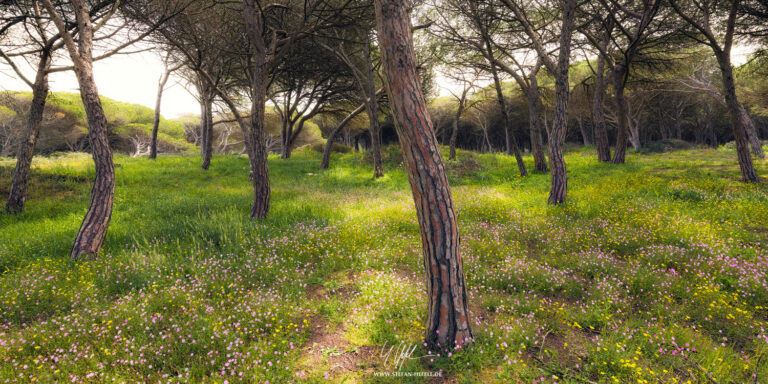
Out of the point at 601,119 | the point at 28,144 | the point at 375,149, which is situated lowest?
the point at 375,149

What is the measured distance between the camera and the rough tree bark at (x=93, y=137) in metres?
5.66

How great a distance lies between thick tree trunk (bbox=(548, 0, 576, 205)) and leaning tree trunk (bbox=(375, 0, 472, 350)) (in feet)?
22.4

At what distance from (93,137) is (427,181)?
6.80 metres

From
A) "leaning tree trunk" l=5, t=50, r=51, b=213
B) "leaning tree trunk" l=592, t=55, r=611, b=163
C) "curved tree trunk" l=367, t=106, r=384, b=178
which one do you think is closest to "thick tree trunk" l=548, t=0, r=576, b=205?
"curved tree trunk" l=367, t=106, r=384, b=178

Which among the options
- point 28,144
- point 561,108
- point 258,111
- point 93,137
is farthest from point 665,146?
point 28,144

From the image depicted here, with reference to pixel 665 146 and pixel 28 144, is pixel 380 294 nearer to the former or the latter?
pixel 28 144

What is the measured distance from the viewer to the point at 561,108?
835 cm

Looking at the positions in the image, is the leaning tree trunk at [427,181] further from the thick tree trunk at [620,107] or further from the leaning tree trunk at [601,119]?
the leaning tree trunk at [601,119]

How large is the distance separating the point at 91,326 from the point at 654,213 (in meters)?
10.6

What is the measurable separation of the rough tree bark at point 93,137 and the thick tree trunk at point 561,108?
421 inches

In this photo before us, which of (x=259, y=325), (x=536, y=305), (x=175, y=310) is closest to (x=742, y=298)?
(x=536, y=305)

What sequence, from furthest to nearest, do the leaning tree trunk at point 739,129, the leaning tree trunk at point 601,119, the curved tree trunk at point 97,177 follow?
the leaning tree trunk at point 601,119
the leaning tree trunk at point 739,129
the curved tree trunk at point 97,177

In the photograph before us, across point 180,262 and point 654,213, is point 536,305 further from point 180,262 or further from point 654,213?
point 180,262

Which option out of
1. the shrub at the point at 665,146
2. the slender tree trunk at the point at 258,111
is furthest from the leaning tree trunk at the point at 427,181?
the shrub at the point at 665,146
